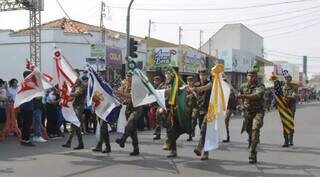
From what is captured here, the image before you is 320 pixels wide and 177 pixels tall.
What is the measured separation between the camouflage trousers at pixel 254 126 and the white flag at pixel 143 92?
185 cm

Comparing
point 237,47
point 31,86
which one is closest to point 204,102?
point 31,86

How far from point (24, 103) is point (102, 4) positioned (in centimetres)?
3208

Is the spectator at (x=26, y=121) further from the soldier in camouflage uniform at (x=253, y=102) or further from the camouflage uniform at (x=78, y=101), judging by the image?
the soldier in camouflage uniform at (x=253, y=102)

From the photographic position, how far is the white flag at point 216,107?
35.7 feet

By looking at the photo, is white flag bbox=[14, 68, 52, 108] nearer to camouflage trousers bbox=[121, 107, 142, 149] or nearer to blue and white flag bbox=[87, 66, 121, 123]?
blue and white flag bbox=[87, 66, 121, 123]

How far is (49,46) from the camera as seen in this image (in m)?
31.5

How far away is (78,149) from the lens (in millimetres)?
12516

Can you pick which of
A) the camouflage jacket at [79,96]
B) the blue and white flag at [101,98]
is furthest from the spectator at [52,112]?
the blue and white flag at [101,98]

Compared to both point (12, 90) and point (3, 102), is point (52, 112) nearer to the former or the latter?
point (12, 90)

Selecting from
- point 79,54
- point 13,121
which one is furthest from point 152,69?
point 13,121

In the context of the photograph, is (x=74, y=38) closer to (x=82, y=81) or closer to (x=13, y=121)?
(x=13, y=121)

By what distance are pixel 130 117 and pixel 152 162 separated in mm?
1243

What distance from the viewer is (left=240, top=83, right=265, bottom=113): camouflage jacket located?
37.2 feet

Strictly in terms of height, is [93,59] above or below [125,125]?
above
